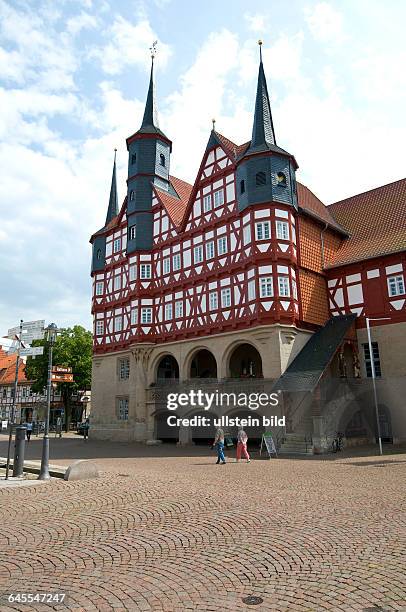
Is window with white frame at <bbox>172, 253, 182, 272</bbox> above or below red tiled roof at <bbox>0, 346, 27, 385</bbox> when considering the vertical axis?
above

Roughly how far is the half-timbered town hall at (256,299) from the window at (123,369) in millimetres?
116

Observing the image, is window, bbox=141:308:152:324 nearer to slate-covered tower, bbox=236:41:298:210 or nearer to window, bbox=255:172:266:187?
slate-covered tower, bbox=236:41:298:210

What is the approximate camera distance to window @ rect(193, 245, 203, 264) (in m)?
33.2

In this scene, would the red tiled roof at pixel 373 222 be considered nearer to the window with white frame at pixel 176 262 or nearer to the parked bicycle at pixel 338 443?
the window with white frame at pixel 176 262

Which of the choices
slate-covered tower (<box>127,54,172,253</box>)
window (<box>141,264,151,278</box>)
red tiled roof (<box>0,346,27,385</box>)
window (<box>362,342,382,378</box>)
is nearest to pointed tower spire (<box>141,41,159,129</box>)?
slate-covered tower (<box>127,54,172,253</box>)

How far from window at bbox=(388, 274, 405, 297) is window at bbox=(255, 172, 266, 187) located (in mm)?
10017

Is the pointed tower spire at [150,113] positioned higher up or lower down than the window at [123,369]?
higher up

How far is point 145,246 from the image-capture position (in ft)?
123

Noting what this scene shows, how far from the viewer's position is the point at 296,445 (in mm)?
24484

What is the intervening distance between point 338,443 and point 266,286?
388 inches

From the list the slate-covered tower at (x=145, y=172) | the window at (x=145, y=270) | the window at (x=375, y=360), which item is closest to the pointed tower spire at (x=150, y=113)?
the slate-covered tower at (x=145, y=172)

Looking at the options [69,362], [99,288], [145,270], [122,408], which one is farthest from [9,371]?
[145,270]

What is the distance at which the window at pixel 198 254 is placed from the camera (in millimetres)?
33250

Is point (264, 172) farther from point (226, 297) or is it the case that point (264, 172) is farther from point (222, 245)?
point (226, 297)
